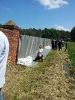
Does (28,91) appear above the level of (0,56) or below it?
below

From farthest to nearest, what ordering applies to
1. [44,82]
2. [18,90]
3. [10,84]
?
[44,82] → [10,84] → [18,90]

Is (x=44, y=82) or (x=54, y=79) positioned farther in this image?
(x=54, y=79)

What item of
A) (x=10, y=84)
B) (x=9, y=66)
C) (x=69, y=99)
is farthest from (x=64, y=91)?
(x=9, y=66)

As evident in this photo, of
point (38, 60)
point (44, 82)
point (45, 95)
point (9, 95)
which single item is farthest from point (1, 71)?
point (38, 60)

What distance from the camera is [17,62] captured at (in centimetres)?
1200

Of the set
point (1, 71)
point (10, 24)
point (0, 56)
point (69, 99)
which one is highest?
point (10, 24)

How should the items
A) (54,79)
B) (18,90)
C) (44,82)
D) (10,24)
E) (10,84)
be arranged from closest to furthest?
1. (18,90)
2. (10,84)
3. (44,82)
4. (54,79)
5. (10,24)

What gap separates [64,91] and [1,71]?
190 inches

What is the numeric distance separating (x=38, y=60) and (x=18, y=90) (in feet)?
28.2

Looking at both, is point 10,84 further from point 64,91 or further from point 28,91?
Answer: point 64,91

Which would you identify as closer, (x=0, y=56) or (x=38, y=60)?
(x=0, y=56)

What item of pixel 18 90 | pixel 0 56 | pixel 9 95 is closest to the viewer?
pixel 0 56

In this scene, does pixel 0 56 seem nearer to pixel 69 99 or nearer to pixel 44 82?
pixel 69 99

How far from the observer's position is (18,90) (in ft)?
22.6
